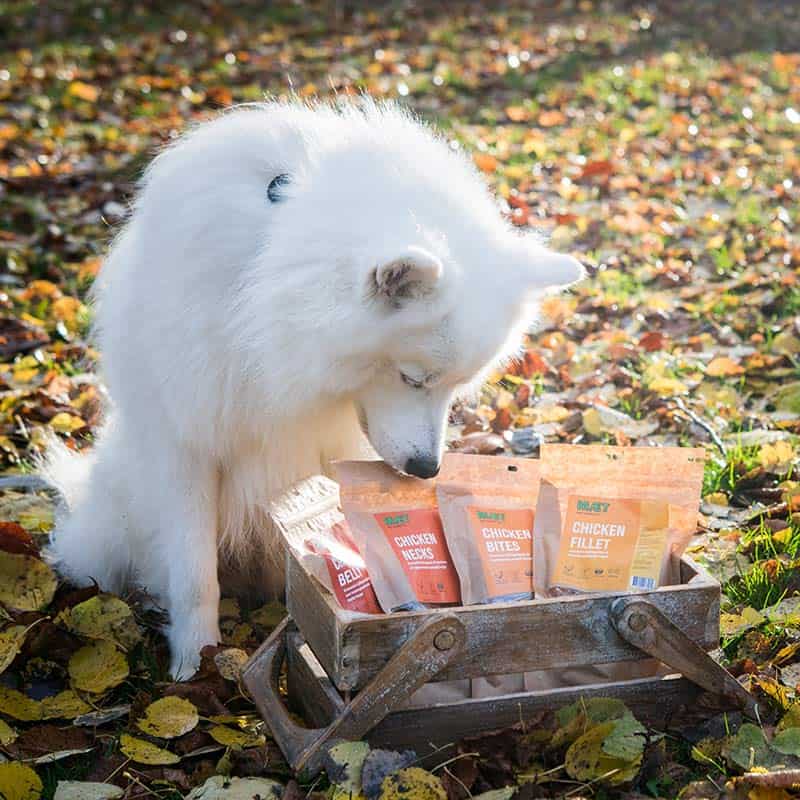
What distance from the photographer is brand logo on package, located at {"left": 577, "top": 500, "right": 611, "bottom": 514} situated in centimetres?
269

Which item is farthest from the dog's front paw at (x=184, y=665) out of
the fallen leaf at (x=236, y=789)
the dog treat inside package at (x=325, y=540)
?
the fallen leaf at (x=236, y=789)

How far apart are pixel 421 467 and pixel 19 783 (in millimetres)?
1119

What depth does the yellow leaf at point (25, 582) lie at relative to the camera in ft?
10.4

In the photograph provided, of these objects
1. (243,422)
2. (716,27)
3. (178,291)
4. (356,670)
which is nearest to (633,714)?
(356,670)

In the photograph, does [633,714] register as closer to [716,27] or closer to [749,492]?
[749,492]

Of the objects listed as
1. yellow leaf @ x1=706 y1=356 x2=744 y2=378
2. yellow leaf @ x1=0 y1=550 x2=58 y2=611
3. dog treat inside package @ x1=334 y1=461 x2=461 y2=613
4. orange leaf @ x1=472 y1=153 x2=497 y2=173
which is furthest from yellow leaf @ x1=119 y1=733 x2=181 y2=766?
orange leaf @ x1=472 y1=153 x2=497 y2=173

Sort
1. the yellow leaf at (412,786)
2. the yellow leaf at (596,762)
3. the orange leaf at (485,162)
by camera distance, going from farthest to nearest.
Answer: the orange leaf at (485,162) < the yellow leaf at (596,762) < the yellow leaf at (412,786)

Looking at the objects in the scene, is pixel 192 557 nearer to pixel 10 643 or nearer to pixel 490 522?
pixel 10 643

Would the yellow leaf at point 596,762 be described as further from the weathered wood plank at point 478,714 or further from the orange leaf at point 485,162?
the orange leaf at point 485,162

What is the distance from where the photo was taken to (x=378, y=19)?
40.5ft

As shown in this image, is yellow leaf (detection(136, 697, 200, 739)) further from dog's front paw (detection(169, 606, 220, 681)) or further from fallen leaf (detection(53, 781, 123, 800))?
dog's front paw (detection(169, 606, 220, 681))

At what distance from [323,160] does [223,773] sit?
146 cm

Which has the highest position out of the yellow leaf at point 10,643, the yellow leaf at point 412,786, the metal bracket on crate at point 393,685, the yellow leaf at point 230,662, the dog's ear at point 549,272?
the dog's ear at point 549,272

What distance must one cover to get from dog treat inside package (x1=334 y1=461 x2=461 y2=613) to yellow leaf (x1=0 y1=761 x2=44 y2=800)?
0.83m
